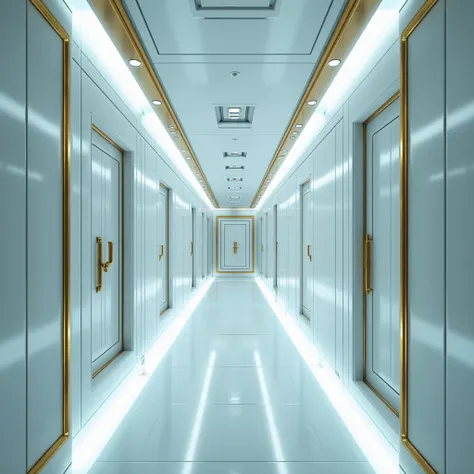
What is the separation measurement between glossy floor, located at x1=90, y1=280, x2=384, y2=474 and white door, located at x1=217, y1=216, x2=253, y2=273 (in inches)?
522

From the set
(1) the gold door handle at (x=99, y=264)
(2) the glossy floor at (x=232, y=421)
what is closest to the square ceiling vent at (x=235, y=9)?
(1) the gold door handle at (x=99, y=264)

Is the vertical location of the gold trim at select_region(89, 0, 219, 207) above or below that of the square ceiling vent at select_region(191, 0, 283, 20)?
below

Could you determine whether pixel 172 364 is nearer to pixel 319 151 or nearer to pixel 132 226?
pixel 132 226

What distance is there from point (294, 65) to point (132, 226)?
2618mm

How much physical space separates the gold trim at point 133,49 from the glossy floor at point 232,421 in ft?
11.1

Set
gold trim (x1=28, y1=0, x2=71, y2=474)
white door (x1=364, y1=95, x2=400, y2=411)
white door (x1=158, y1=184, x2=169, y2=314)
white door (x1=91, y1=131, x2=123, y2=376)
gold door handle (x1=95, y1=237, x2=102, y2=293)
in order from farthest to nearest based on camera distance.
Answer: white door (x1=158, y1=184, x2=169, y2=314), white door (x1=91, y1=131, x2=123, y2=376), gold door handle (x1=95, y1=237, x2=102, y2=293), white door (x1=364, y1=95, x2=400, y2=411), gold trim (x1=28, y1=0, x2=71, y2=474)

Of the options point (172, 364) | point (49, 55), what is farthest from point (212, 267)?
point (49, 55)

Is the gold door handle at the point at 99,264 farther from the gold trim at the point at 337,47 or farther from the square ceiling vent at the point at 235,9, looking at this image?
the gold trim at the point at 337,47

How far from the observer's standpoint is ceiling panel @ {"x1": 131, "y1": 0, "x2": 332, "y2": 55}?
9.64 feet

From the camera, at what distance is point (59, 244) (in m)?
2.66

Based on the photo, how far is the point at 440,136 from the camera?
6.92 ft

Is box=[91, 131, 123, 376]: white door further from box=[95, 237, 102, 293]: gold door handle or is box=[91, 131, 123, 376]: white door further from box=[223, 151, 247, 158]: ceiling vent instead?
box=[223, 151, 247, 158]: ceiling vent

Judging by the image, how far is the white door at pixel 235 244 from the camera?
1919 cm

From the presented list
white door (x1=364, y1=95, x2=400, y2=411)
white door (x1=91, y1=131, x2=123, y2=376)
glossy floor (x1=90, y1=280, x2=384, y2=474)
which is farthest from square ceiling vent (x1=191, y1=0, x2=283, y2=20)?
glossy floor (x1=90, y1=280, x2=384, y2=474)
